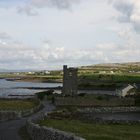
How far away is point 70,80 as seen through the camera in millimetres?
104938

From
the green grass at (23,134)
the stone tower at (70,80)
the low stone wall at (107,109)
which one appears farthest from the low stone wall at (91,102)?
the green grass at (23,134)

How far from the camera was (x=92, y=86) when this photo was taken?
606 feet

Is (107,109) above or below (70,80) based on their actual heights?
below

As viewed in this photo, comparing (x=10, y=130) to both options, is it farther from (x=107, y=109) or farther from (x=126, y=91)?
(x=126, y=91)

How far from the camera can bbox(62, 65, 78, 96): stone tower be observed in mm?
104375

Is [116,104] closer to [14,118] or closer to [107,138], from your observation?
[14,118]

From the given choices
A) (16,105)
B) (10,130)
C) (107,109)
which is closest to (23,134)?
(10,130)

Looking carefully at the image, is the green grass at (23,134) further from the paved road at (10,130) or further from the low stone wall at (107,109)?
the low stone wall at (107,109)

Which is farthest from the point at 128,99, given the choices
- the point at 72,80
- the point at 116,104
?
the point at 72,80

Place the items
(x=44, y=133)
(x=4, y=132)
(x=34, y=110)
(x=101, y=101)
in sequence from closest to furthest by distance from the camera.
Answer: (x=44, y=133)
(x=4, y=132)
(x=34, y=110)
(x=101, y=101)

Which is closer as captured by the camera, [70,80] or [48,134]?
[48,134]

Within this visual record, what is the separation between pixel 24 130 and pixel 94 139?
10791mm

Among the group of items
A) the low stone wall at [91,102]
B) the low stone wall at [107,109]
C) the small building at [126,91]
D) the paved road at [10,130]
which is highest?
the small building at [126,91]

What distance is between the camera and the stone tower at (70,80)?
104375mm
